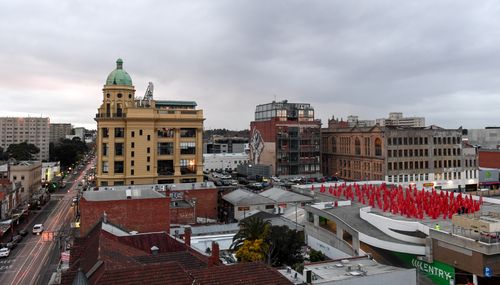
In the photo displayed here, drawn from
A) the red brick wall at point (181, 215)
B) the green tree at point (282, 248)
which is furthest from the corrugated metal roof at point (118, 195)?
the green tree at point (282, 248)

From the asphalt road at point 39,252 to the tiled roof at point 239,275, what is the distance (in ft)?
96.6

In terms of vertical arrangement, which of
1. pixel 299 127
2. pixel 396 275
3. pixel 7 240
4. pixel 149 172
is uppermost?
pixel 299 127

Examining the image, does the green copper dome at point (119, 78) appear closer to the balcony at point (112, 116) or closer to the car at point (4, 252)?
the balcony at point (112, 116)

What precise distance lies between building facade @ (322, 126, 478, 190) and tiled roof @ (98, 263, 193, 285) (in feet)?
283

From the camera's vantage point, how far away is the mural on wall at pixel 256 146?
404 ft

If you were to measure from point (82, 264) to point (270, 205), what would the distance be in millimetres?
37695

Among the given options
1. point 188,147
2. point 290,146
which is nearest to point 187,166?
point 188,147

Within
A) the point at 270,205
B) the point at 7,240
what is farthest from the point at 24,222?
the point at 270,205

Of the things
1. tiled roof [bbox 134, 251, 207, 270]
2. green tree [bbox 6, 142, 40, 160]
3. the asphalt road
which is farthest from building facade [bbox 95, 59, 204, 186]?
green tree [bbox 6, 142, 40, 160]

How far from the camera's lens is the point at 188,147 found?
82938 millimetres

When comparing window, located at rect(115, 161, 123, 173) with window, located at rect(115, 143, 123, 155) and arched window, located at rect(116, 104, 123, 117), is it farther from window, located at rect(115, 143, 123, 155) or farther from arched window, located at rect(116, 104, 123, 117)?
arched window, located at rect(116, 104, 123, 117)

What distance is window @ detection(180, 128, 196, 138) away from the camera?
272 feet

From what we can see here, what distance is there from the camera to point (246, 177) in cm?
12238

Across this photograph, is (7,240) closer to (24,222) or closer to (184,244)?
(24,222)
